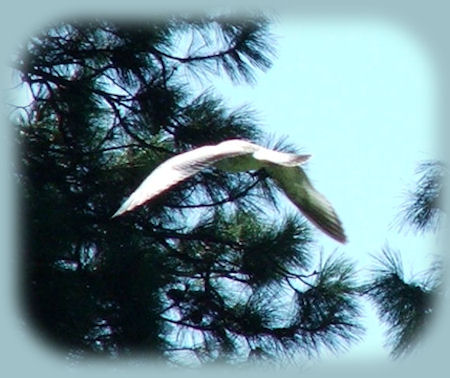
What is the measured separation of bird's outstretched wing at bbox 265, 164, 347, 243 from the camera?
1.70 meters

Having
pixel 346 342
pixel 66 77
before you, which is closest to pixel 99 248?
pixel 66 77

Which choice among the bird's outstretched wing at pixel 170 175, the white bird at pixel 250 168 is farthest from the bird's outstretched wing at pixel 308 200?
the bird's outstretched wing at pixel 170 175

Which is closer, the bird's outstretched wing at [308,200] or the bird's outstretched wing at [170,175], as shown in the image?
the bird's outstretched wing at [170,175]

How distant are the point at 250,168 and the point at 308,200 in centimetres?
9

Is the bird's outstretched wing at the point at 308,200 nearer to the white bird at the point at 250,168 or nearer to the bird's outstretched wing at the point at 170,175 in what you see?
the white bird at the point at 250,168

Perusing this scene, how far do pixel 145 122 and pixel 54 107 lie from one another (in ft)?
0.53

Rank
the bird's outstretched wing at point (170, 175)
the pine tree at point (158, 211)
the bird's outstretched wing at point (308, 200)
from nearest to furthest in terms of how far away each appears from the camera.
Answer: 1. the bird's outstretched wing at point (170, 175)
2. the bird's outstretched wing at point (308, 200)
3. the pine tree at point (158, 211)

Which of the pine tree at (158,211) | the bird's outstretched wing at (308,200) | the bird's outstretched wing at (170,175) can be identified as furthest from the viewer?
the pine tree at (158,211)

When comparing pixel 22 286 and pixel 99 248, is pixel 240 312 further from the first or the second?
pixel 22 286

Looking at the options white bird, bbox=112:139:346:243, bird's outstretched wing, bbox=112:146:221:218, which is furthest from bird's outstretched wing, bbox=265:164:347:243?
bird's outstretched wing, bbox=112:146:221:218

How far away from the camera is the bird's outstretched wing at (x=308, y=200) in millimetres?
1704

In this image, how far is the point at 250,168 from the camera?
183 centimetres

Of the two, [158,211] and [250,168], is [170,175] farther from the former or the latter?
[158,211]

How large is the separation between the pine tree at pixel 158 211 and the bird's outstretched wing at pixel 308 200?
0.45 metres
